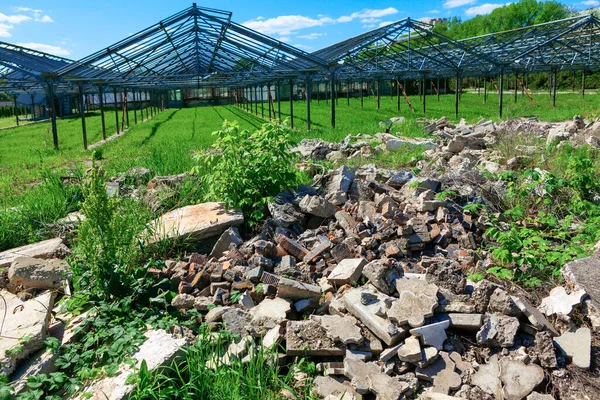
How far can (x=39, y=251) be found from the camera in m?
4.88

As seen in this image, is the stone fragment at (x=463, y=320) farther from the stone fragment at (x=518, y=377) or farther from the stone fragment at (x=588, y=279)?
the stone fragment at (x=588, y=279)

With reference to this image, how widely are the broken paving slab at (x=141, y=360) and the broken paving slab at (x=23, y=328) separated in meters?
0.58

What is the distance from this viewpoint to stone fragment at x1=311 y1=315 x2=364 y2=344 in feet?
10.8

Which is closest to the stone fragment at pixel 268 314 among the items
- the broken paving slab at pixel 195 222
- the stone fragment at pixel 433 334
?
the stone fragment at pixel 433 334

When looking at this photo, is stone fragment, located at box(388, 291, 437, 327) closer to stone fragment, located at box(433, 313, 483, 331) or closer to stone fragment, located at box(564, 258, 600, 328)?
stone fragment, located at box(433, 313, 483, 331)

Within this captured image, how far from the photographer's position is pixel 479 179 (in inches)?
258

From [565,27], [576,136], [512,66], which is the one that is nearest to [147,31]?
[576,136]

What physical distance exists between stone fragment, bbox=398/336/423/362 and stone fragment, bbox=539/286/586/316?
1.22m

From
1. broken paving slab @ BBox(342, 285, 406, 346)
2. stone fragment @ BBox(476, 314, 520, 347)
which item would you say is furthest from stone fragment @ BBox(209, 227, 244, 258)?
stone fragment @ BBox(476, 314, 520, 347)

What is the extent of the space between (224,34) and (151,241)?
1116 centimetres

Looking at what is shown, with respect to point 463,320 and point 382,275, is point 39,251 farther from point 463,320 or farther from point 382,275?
point 463,320

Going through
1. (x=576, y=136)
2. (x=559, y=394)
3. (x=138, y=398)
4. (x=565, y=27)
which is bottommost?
(x=559, y=394)

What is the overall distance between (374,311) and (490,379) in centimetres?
90

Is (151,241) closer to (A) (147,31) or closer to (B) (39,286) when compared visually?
(B) (39,286)
